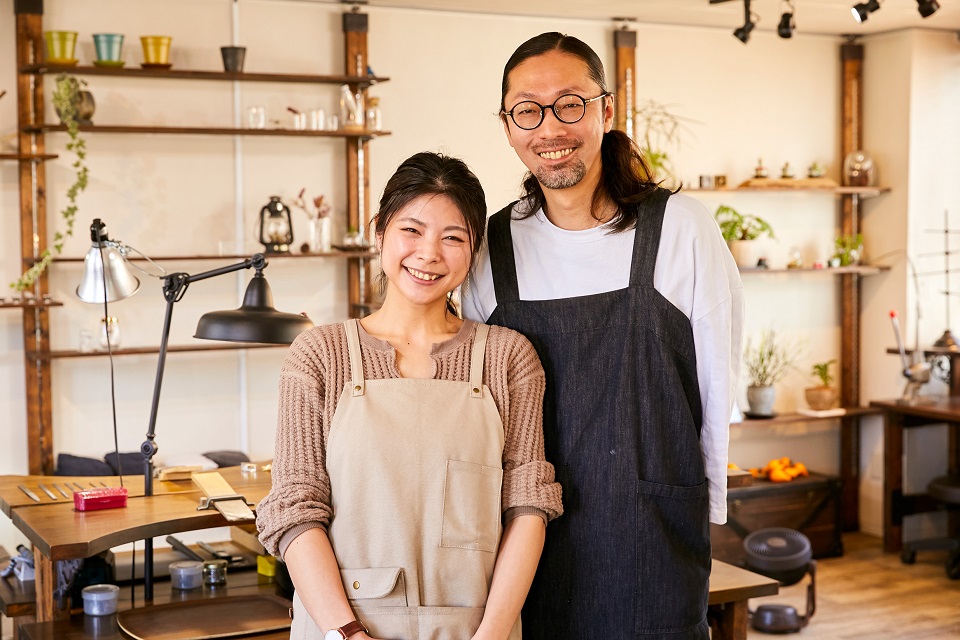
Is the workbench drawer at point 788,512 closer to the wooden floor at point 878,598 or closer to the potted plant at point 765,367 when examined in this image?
the wooden floor at point 878,598

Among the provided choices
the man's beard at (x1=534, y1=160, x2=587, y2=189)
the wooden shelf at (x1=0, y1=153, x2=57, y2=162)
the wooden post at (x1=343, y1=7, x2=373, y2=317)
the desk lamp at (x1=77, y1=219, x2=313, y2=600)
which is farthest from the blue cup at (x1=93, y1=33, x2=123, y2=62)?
the man's beard at (x1=534, y1=160, x2=587, y2=189)

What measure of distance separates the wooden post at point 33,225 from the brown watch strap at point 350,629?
3.63 meters

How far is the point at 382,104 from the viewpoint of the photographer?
5824mm

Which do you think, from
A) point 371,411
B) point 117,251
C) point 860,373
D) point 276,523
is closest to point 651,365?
point 371,411

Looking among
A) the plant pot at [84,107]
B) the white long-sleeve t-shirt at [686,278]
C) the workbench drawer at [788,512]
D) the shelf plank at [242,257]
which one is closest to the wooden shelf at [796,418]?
the workbench drawer at [788,512]

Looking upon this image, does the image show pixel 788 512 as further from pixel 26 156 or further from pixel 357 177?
pixel 26 156

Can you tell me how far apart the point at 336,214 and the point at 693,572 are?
12.8ft

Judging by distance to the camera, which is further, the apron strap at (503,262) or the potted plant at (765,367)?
the potted plant at (765,367)

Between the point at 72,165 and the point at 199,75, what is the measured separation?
0.71 m

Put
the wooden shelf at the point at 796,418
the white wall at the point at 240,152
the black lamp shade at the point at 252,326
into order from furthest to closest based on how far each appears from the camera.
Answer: the wooden shelf at the point at 796,418 → the white wall at the point at 240,152 → the black lamp shade at the point at 252,326

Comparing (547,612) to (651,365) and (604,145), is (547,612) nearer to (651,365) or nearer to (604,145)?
(651,365)

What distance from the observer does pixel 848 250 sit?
6703 mm

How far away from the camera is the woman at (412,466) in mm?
1918

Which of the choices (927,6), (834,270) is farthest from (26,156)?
(834,270)
